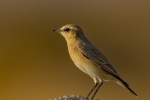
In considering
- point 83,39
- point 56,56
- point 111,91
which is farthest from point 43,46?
point 83,39

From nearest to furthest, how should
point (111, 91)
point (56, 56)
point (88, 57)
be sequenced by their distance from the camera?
1. point (88, 57)
2. point (111, 91)
3. point (56, 56)

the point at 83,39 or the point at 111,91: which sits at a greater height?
the point at 111,91

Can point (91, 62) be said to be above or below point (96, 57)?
below

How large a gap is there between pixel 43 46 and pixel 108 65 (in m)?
13.2

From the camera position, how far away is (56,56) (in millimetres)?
26812

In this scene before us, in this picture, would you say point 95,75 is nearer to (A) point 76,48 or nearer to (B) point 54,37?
(A) point 76,48

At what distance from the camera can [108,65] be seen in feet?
47.6

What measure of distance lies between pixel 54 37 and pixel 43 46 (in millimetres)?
1026

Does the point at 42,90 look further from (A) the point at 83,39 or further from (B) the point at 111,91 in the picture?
(A) the point at 83,39

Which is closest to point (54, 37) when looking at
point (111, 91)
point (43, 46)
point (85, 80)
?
point (43, 46)

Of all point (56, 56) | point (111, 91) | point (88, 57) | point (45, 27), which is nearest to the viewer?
point (88, 57)

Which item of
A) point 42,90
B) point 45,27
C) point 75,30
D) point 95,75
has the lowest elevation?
point 95,75

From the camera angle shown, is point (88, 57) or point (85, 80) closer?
point (88, 57)

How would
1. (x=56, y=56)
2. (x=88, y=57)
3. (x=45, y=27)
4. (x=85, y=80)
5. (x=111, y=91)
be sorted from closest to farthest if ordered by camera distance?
(x=88, y=57) → (x=111, y=91) → (x=85, y=80) → (x=56, y=56) → (x=45, y=27)
